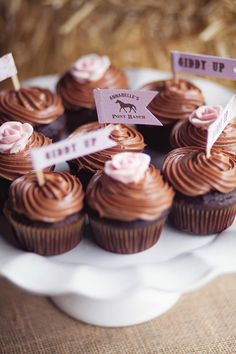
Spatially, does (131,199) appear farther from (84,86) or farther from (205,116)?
(84,86)

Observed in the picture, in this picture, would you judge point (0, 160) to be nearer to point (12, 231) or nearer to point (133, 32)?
point (12, 231)

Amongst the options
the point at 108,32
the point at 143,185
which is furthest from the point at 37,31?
the point at 143,185

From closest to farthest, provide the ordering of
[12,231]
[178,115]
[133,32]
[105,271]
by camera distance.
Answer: [105,271]
[12,231]
[178,115]
[133,32]

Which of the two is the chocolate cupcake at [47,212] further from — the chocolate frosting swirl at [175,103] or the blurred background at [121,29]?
the blurred background at [121,29]

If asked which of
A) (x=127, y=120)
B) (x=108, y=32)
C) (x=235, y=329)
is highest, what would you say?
(x=127, y=120)

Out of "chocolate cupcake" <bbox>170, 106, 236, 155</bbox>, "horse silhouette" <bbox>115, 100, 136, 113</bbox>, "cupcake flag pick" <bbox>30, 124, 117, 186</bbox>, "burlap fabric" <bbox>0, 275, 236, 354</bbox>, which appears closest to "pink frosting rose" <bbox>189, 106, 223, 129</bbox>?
"chocolate cupcake" <bbox>170, 106, 236, 155</bbox>

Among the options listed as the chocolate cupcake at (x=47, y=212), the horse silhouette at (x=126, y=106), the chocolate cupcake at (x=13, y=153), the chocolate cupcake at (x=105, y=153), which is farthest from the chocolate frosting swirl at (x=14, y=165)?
the horse silhouette at (x=126, y=106)

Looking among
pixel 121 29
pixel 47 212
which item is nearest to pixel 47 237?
pixel 47 212
